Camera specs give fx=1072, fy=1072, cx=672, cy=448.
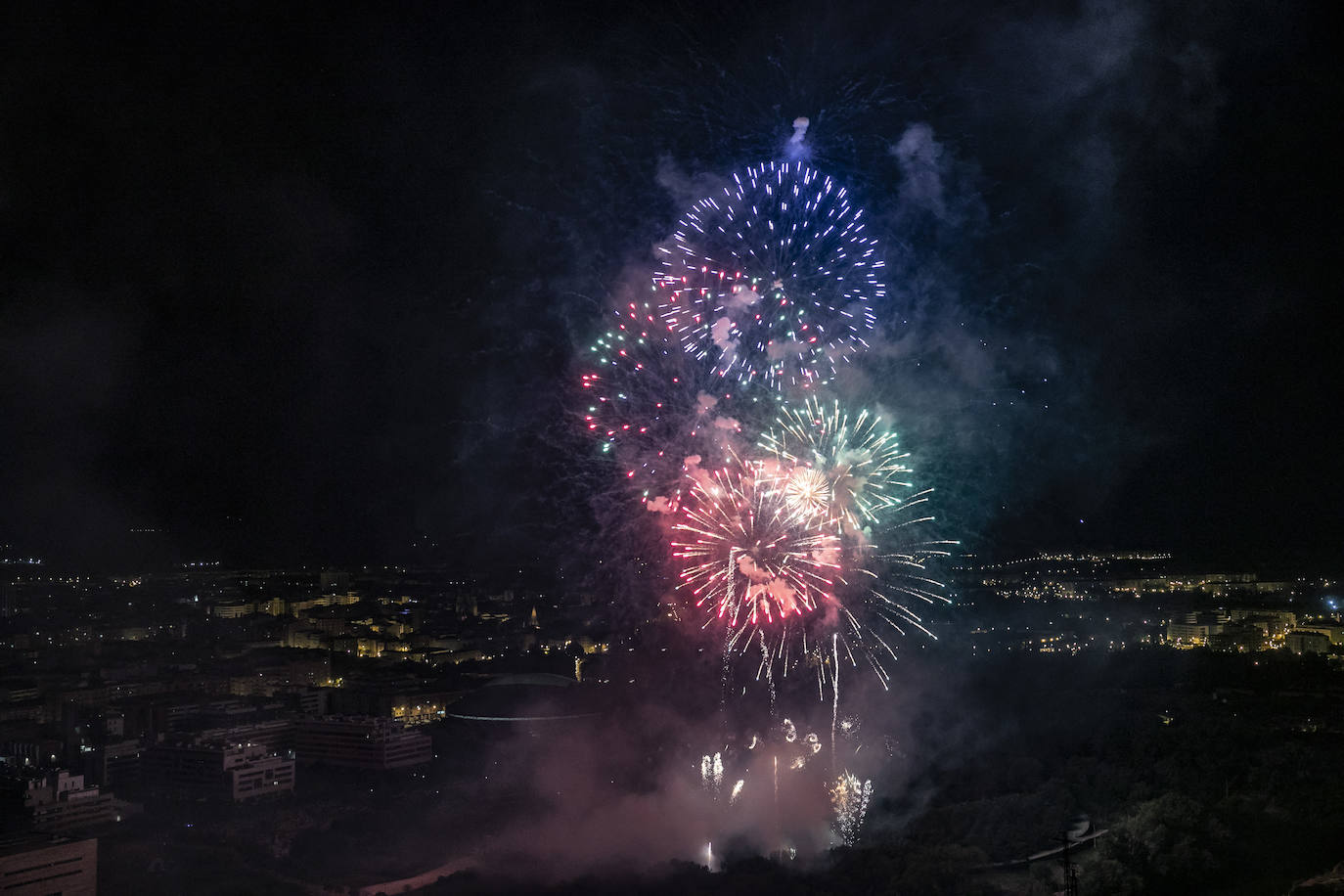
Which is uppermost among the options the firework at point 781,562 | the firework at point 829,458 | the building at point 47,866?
the firework at point 829,458

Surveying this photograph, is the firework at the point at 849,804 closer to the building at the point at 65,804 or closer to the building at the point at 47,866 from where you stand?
the building at the point at 47,866

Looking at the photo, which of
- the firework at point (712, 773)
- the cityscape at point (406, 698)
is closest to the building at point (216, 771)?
the cityscape at point (406, 698)

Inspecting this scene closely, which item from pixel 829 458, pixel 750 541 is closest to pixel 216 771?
pixel 750 541

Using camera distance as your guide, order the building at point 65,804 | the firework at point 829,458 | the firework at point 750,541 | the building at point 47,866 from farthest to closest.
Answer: the building at point 65,804
the firework at point 750,541
the firework at point 829,458
the building at point 47,866

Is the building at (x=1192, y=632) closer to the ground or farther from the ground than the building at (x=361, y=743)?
farther from the ground

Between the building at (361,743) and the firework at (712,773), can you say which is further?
the building at (361,743)

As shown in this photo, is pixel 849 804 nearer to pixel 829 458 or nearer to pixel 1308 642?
pixel 829 458

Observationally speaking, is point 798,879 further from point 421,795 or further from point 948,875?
point 421,795

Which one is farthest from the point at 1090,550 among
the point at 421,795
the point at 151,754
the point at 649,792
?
the point at 151,754
